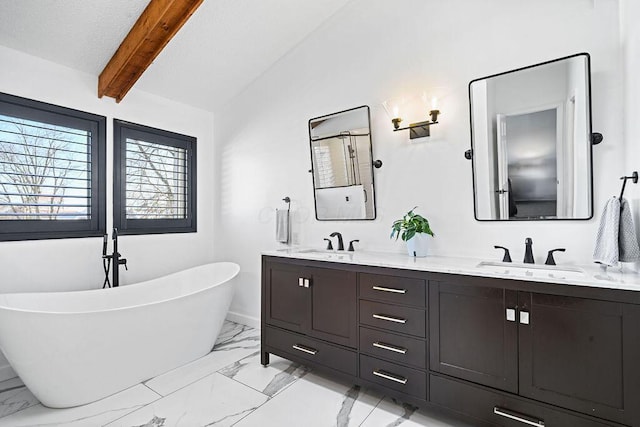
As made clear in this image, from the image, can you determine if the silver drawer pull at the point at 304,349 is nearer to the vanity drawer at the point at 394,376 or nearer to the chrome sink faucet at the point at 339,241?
the vanity drawer at the point at 394,376

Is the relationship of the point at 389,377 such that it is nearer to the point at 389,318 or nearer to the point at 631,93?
the point at 389,318

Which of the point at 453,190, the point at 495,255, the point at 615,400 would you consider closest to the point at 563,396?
the point at 615,400

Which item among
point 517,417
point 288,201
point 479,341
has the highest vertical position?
point 288,201

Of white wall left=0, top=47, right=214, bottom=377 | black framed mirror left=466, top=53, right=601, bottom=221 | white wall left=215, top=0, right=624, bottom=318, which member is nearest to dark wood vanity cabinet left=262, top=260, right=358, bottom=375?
Answer: white wall left=215, top=0, right=624, bottom=318

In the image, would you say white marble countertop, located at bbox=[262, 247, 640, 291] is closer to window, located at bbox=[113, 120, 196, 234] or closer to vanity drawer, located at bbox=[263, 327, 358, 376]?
vanity drawer, located at bbox=[263, 327, 358, 376]

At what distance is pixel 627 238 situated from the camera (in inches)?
56.2

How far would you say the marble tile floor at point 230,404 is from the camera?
5.83ft

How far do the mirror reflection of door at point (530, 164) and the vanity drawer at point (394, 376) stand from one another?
1088 millimetres

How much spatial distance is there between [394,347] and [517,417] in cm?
63

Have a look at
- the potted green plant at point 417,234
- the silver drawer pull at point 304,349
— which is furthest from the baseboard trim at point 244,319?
the potted green plant at point 417,234

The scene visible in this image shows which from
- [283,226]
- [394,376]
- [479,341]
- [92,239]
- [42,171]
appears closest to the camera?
[479,341]

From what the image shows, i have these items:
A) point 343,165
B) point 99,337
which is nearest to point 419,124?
point 343,165

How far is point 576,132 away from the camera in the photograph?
1755 millimetres

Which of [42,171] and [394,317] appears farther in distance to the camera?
[42,171]
